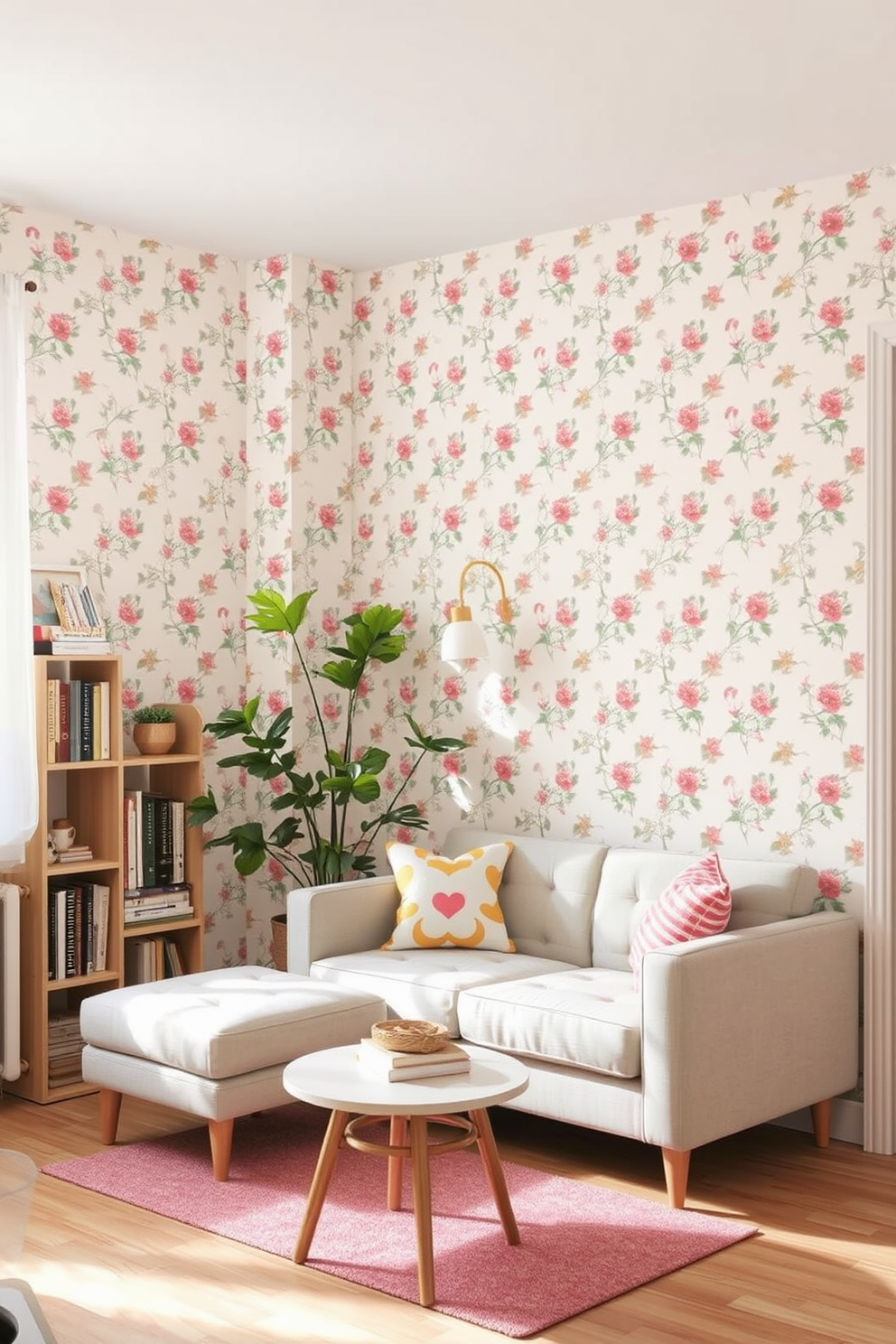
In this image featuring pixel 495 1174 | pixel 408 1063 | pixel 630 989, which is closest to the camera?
pixel 408 1063

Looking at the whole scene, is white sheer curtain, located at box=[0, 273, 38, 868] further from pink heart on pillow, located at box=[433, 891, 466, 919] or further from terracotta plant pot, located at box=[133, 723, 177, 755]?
pink heart on pillow, located at box=[433, 891, 466, 919]

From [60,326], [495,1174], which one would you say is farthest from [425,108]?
[495,1174]

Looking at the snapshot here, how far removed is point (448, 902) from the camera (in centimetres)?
448

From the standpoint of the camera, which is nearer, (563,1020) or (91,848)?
(563,1020)

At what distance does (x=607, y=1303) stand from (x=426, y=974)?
133cm

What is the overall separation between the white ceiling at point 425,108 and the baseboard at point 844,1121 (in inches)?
106

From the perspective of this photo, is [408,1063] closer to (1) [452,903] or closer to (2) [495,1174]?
(2) [495,1174]

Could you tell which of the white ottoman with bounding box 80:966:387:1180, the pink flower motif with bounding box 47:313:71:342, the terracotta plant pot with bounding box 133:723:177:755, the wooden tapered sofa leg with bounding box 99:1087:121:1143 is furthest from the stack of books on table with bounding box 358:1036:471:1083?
the pink flower motif with bounding box 47:313:71:342

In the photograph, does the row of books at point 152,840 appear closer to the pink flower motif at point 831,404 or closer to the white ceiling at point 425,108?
the white ceiling at point 425,108

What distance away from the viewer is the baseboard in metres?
4.04

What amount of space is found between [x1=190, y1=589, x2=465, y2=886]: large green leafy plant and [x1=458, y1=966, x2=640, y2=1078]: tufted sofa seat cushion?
1018 millimetres

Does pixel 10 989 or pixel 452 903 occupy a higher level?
pixel 452 903

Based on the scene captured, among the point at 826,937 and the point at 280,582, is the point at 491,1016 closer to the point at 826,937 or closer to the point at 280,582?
the point at 826,937

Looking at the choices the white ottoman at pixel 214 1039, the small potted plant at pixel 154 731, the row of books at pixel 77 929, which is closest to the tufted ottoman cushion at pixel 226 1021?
the white ottoman at pixel 214 1039
